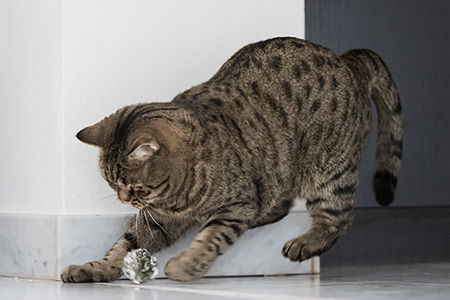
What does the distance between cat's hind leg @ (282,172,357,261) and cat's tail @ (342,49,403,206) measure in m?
0.18

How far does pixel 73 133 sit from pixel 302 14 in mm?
933

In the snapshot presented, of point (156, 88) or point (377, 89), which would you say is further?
point (377, 89)

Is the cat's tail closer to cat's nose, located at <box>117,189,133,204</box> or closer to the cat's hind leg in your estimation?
the cat's hind leg

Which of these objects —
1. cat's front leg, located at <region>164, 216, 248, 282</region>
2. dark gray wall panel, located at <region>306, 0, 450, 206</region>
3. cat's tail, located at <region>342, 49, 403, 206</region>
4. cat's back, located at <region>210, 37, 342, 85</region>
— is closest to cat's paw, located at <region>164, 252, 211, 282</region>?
cat's front leg, located at <region>164, 216, 248, 282</region>

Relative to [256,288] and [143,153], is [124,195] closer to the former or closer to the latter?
[143,153]

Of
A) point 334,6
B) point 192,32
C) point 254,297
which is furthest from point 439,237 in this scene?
point 254,297

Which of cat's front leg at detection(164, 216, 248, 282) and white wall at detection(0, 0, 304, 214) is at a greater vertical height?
white wall at detection(0, 0, 304, 214)

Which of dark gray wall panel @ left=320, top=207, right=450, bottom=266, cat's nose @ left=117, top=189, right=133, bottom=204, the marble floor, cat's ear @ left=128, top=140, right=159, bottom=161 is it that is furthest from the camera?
dark gray wall panel @ left=320, top=207, right=450, bottom=266

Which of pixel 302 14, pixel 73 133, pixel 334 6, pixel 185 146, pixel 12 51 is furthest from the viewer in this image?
pixel 334 6

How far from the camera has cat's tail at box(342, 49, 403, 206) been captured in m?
2.92

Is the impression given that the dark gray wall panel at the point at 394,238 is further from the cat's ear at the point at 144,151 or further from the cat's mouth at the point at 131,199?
the cat's ear at the point at 144,151

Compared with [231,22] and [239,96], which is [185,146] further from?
[231,22]

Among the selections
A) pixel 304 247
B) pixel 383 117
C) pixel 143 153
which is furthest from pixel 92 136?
pixel 383 117

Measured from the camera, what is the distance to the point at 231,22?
9.39 ft
